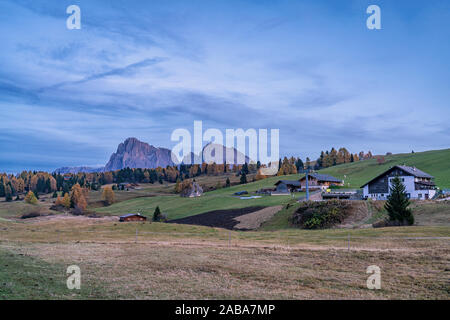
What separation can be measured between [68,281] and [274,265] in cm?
1236

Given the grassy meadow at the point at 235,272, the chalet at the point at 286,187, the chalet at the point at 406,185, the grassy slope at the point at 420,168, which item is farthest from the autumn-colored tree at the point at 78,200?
the grassy meadow at the point at 235,272

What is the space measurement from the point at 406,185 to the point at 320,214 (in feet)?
107

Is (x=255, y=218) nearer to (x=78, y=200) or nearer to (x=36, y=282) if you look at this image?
(x=36, y=282)

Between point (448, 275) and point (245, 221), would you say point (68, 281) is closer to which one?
point (448, 275)

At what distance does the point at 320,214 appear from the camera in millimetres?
68938

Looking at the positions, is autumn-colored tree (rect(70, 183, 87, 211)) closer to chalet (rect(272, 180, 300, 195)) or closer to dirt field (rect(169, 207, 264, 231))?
dirt field (rect(169, 207, 264, 231))

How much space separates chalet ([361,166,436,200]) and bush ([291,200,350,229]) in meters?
20.3

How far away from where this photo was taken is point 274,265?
2373 centimetres

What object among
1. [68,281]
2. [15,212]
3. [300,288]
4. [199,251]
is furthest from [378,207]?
[15,212]

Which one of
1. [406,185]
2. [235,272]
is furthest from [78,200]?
[235,272]

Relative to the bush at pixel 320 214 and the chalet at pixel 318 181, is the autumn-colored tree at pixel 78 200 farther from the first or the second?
the bush at pixel 320 214

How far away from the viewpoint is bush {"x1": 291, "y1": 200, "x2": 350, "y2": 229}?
67.1 metres
